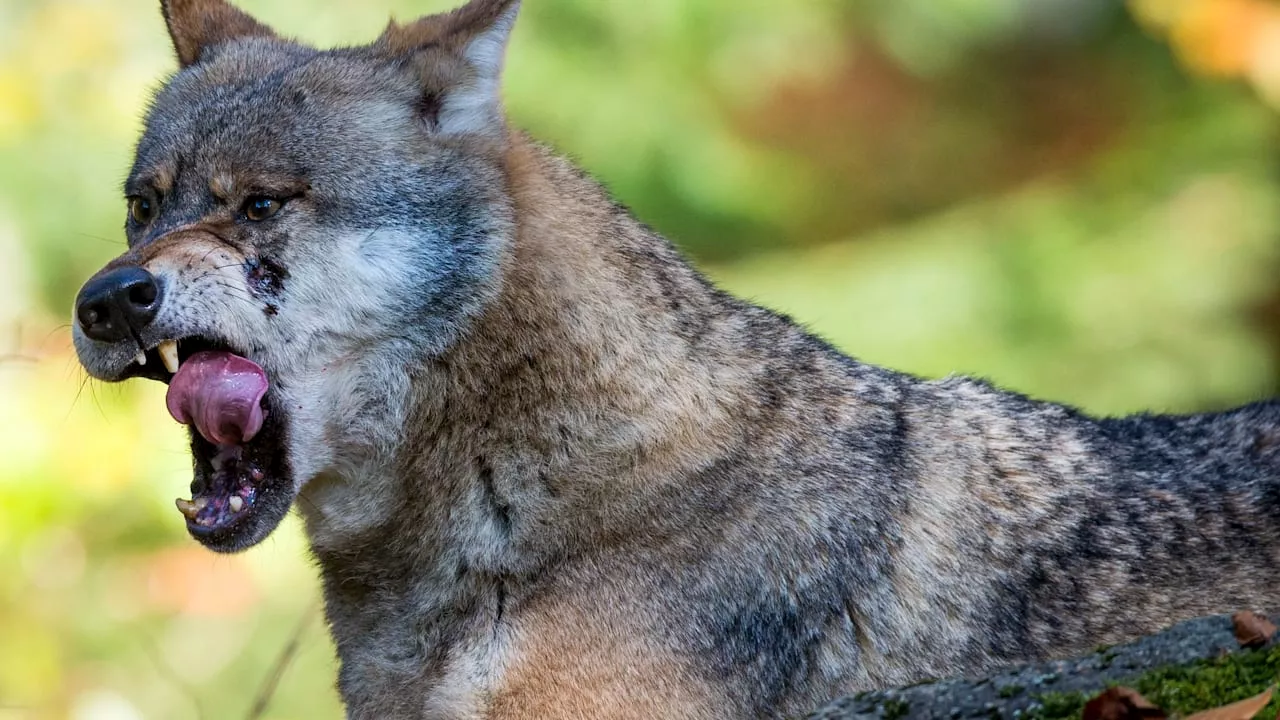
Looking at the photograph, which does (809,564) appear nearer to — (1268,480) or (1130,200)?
(1268,480)

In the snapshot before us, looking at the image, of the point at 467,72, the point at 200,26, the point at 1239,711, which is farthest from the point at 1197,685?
the point at 200,26

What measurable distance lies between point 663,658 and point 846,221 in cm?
637

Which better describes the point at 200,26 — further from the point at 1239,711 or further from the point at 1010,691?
the point at 1239,711

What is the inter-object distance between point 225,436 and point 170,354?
0.82ft

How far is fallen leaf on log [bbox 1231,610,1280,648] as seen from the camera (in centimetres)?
290

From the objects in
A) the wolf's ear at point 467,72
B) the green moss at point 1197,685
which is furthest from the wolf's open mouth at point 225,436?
the green moss at point 1197,685

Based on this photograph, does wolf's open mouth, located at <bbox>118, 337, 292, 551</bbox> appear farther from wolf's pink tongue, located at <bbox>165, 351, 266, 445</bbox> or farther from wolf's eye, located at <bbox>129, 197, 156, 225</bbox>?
wolf's eye, located at <bbox>129, 197, 156, 225</bbox>

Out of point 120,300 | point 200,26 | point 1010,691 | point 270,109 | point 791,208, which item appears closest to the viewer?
point 1010,691

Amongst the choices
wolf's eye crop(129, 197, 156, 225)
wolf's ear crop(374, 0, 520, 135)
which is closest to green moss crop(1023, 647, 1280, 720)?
wolf's ear crop(374, 0, 520, 135)

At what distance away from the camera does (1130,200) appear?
8.84 meters

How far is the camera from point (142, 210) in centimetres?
390

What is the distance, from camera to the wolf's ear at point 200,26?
4.39 metres

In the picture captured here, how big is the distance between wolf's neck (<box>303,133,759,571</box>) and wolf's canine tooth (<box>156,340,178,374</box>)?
0.48m

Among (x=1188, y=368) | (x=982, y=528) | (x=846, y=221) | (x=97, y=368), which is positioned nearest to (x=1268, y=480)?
(x=982, y=528)
